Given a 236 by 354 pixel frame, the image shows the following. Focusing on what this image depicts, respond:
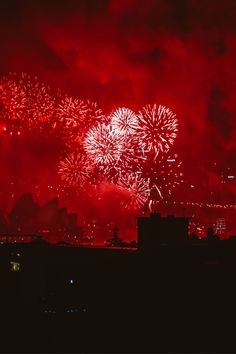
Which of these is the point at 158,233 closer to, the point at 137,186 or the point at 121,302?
the point at 121,302

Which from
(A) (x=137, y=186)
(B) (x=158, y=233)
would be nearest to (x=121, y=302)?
(B) (x=158, y=233)

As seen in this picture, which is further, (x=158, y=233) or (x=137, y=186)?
(x=137, y=186)

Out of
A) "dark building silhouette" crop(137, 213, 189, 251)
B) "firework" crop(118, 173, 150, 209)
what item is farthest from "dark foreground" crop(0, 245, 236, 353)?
"firework" crop(118, 173, 150, 209)

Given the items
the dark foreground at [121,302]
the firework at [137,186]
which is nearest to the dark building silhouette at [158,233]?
the dark foreground at [121,302]

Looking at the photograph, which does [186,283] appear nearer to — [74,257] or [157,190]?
[74,257]

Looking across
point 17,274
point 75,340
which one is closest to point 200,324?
point 75,340

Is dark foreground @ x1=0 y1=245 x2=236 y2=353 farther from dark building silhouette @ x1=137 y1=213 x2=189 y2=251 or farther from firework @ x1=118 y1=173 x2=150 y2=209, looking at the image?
firework @ x1=118 y1=173 x2=150 y2=209

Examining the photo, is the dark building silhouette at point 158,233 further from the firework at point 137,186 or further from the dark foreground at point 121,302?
the firework at point 137,186
